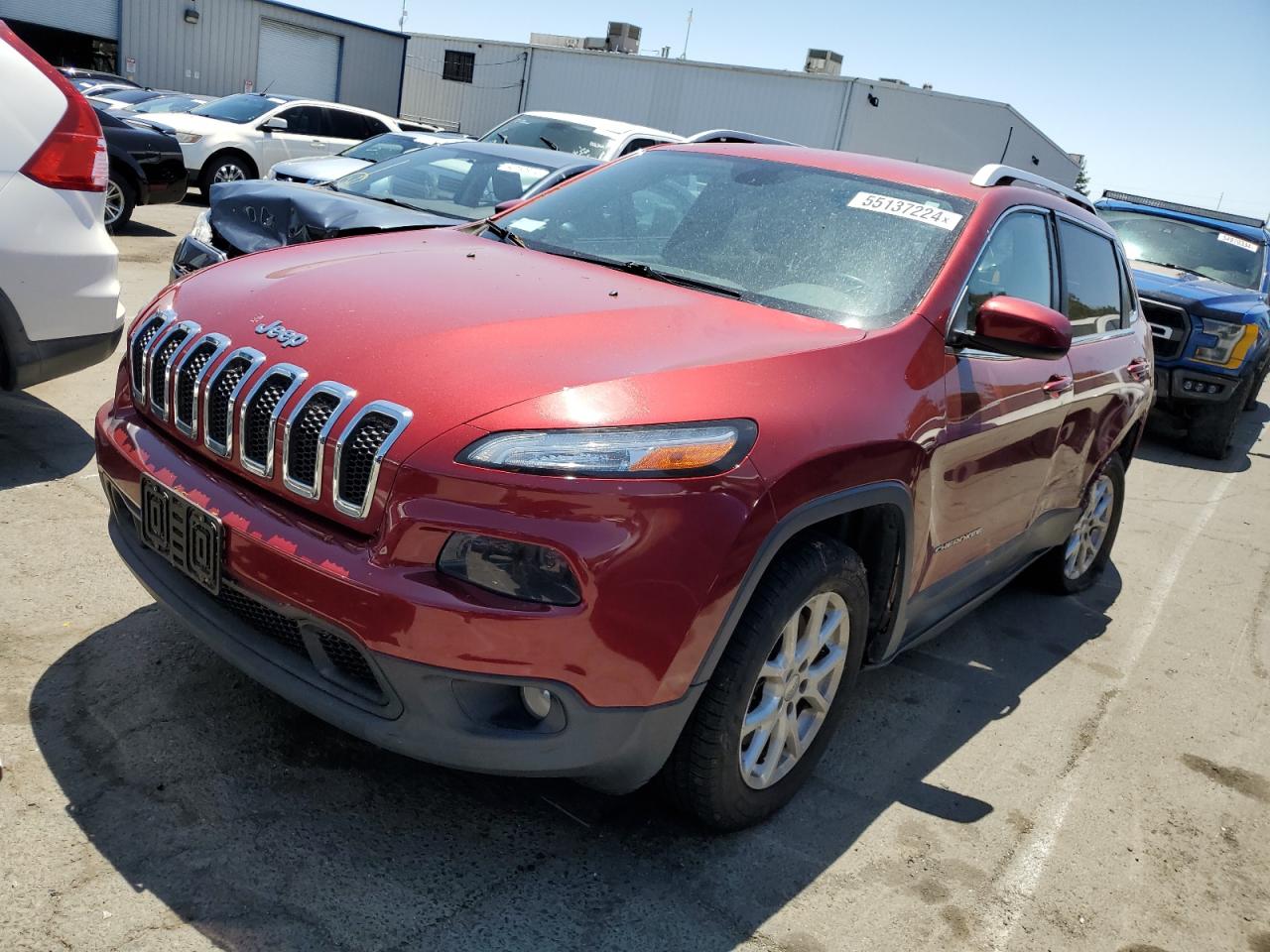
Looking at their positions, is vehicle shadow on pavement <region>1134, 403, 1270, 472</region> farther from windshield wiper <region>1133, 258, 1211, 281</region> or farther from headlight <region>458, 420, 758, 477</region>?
headlight <region>458, 420, 758, 477</region>

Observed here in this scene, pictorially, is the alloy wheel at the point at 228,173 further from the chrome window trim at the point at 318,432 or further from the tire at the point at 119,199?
Result: the chrome window trim at the point at 318,432

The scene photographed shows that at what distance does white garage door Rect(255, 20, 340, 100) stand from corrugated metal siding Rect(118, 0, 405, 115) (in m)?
0.20

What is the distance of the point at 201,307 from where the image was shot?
9.21 feet

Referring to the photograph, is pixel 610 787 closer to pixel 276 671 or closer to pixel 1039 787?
pixel 276 671

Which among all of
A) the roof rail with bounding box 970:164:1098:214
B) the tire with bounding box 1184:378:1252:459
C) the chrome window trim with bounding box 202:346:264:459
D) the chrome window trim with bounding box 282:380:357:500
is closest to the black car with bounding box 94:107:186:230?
the roof rail with bounding box 970:164:1098:214

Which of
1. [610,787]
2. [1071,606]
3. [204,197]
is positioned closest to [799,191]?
[610,787]

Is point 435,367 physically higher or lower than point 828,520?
higher

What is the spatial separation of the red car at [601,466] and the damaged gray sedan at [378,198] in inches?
102

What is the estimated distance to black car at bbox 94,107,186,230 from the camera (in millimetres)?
10219

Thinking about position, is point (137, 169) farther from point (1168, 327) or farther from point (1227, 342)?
point (1227, 342)

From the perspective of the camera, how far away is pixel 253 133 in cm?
1405

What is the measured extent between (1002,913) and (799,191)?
Result: 2207mm

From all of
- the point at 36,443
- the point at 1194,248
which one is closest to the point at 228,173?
the point at 36,443

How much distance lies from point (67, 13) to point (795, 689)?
30897 millimetres
